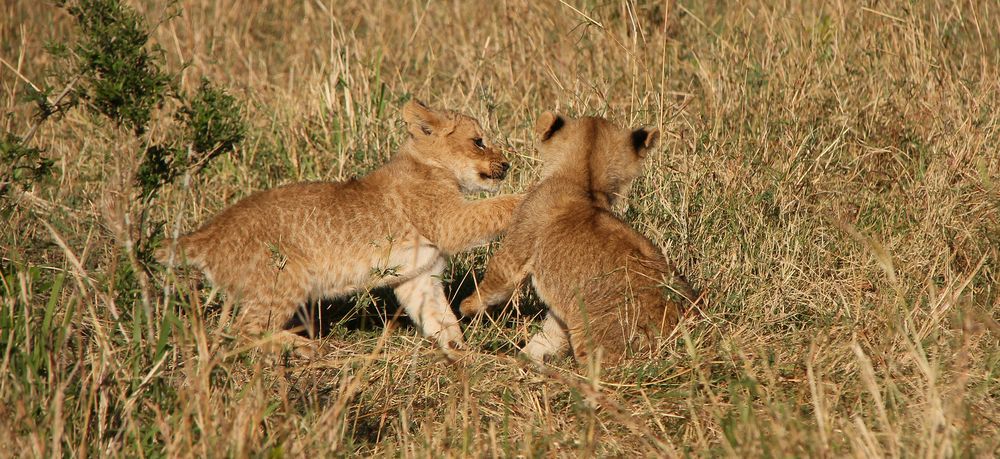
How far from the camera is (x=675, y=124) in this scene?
704 cm

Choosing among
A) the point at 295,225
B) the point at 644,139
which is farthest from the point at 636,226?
the point at 295,225

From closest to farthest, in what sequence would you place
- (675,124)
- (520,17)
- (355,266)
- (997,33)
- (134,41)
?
(134,41)
(355,266)
(675,124)
(997,33)
(520,17)

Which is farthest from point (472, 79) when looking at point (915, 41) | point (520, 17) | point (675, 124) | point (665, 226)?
point (915, 41)

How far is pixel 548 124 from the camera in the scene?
5.68 metres

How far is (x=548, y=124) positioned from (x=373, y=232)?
1118mm

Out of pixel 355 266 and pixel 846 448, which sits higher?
pixel 846 448

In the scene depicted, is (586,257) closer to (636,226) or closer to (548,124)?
(548,124)

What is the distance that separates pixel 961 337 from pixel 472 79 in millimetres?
4084

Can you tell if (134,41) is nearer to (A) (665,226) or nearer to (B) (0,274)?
(B) (0,274)

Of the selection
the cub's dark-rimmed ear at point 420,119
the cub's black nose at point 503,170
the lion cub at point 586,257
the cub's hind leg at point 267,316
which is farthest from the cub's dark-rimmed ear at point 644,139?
the cub's hind leg at point 267,316

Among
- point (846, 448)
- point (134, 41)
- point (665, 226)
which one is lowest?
point (665, 226)

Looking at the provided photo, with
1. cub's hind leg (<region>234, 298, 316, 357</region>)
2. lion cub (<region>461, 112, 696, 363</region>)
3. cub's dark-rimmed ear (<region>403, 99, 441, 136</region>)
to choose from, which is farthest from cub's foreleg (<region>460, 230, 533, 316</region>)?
cub's dark-rimmed ear (<region>403, 99, 441, 136</region>)

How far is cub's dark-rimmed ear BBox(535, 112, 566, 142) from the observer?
18.6ft

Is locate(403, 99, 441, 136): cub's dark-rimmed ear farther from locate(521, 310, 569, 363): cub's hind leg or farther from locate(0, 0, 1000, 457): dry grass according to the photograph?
locate(521, 310, 569, 363): cub's hind leg
